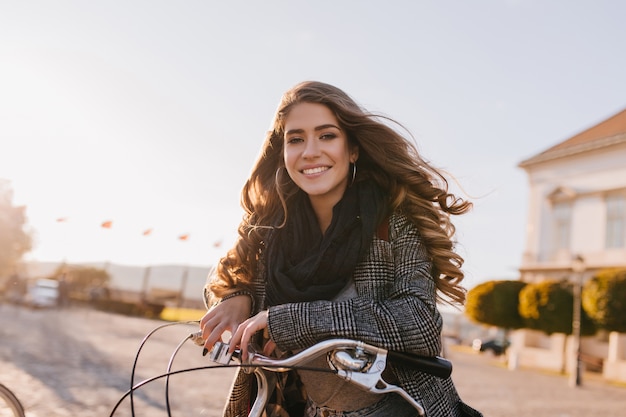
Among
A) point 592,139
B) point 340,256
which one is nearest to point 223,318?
point 340,256

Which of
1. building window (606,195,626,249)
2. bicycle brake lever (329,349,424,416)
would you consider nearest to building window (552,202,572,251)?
building window (606,195,626,249)

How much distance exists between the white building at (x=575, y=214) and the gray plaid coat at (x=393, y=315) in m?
29.9

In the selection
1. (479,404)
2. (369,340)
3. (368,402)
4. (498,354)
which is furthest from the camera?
(498,354)

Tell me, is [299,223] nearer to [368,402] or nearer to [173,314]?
A: [368,402]

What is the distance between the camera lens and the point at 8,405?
2.89 meters

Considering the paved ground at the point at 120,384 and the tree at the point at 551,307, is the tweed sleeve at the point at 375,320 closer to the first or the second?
the paved ground at the point at 120,384

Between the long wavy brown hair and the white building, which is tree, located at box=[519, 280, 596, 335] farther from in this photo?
the long wavy brown hair

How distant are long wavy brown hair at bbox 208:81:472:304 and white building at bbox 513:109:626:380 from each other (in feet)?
97.5

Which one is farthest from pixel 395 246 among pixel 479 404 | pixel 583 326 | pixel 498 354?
pixel 498 354

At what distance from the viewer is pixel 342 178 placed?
245 cm

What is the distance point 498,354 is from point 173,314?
60.9 feet

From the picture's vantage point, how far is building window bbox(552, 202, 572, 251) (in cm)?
3547

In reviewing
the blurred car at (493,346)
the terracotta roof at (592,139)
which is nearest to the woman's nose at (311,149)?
the terracotta roof at (592,139)

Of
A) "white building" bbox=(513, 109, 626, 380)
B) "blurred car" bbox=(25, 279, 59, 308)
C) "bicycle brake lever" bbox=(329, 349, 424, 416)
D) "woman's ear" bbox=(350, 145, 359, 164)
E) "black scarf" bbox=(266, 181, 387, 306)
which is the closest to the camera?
"bicycle brake lever" bbox=(329, 349, 424, 416)
